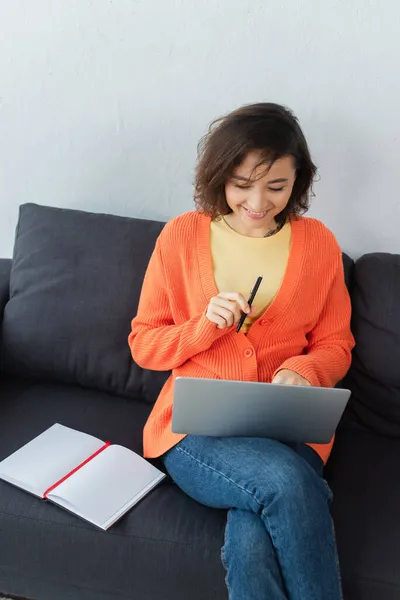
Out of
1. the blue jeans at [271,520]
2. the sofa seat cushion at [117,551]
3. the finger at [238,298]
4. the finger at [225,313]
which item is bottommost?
the sofa seat cushion at [117,551]

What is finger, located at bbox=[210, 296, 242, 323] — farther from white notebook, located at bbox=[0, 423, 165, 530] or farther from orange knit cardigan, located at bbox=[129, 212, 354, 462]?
white notebook, located at bbox=[0, 423, 165, 530]

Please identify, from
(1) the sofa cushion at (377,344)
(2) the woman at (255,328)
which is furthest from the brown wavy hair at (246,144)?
(1) the sofa cushion at (377,344)

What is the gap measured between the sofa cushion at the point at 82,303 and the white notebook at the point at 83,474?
22 cm

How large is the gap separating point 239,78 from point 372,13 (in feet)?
1.13

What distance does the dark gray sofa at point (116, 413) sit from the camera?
1289 millimetres

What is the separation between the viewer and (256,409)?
126 centimetres

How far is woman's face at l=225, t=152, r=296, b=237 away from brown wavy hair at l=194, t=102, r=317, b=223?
13mm

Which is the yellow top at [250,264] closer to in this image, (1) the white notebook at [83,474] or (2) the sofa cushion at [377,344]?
(2) the sofa cushion at [377,344]

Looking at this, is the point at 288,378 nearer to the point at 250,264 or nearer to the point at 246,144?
the point at 250,264

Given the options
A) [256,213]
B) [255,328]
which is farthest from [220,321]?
[256,213]

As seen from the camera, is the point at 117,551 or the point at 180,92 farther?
the point at 180,92

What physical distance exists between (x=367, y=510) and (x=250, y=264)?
0.57m

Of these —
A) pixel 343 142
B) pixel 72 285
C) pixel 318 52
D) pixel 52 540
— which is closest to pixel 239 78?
pixel 318 52

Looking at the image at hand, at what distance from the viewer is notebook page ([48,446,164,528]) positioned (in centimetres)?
132
